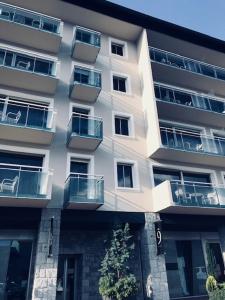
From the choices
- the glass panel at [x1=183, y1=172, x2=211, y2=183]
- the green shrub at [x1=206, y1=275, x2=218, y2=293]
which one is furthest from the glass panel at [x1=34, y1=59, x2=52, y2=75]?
the green shrub at [x1=206, y1=275, x2=218, y2=293]

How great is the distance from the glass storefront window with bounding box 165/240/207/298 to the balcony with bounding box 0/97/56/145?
9676mm

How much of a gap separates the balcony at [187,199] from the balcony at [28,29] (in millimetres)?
11696

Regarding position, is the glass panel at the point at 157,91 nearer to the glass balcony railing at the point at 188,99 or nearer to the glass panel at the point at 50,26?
the glass balcony railing at the point at 188,99

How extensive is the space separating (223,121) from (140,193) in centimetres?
963

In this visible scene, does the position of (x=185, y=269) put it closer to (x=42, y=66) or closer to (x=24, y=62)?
(x=42, y=66)

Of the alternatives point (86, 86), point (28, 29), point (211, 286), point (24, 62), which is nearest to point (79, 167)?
point (86, 86)

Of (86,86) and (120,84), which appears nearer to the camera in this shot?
(86,86)

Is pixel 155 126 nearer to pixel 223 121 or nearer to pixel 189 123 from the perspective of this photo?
pixel 189 123

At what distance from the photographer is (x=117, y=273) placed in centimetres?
1181

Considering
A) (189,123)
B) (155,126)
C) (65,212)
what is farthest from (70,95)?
(189,123)

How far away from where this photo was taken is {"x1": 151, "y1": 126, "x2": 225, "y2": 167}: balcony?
16.0 m

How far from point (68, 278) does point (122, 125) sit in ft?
31.4

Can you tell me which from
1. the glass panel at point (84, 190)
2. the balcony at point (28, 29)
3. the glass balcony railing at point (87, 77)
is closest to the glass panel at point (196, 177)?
the glass panel at point (84, 190)

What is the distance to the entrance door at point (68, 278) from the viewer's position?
13.0 meters
